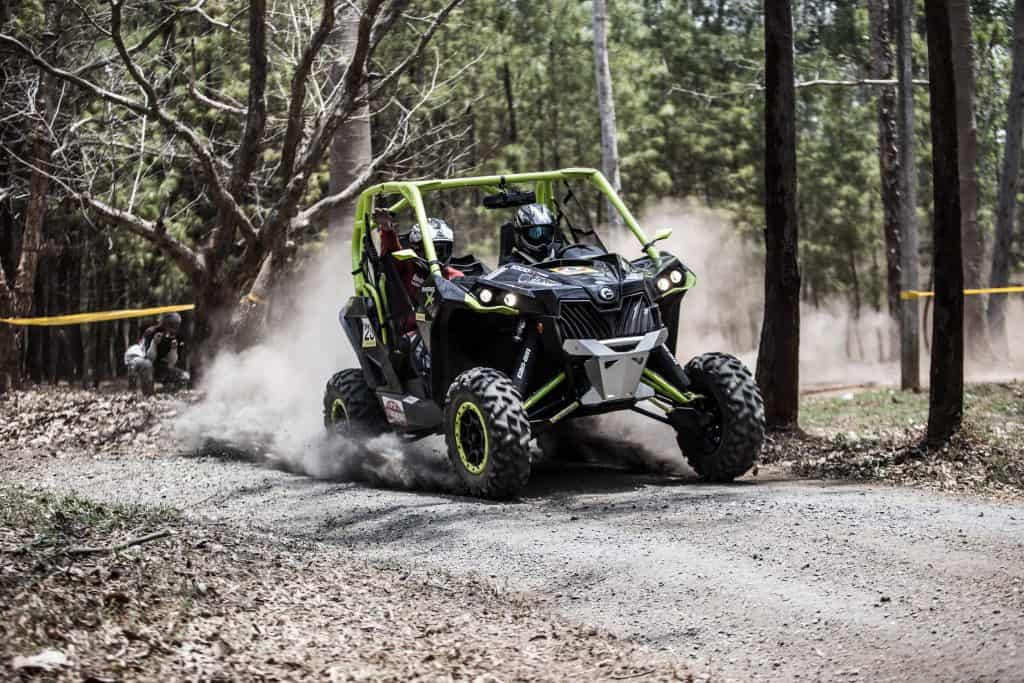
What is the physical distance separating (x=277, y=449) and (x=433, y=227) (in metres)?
3.45

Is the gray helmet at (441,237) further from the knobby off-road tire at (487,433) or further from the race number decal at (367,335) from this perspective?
the knobby off-road tire at (487,433)

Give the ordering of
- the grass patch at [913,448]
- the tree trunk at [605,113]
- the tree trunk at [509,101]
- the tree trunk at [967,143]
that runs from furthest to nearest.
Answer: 1. the tree trunk at [509,101]
2. the tree trunk at [967,143]
3. the tree trunk at [605,113]
4. the grass patch at [913,448]

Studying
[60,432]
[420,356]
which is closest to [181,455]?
[60,432]

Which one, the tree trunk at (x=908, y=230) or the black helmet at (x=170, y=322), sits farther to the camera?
the black helmet at (x=170, y=322)

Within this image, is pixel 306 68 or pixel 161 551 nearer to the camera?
pixel 161 551

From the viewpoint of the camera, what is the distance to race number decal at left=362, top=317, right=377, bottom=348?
39.7 feet

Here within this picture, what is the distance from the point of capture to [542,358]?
1056 cm

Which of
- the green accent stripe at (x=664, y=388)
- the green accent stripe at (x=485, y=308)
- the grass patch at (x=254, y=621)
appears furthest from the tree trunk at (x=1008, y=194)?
the grass patch at (x=254, y=621)

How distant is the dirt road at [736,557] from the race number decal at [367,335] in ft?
5.48

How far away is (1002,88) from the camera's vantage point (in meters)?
Answer: 44.5

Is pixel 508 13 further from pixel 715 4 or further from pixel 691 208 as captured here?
pixel 715 4

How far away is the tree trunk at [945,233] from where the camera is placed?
38.0 ft

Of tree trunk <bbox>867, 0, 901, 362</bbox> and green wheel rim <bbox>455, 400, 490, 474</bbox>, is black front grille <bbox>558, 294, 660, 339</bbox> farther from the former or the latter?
tree trunk <bbox>867, 0, 901, 362</bbox>

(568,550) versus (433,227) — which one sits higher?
(433,227)
